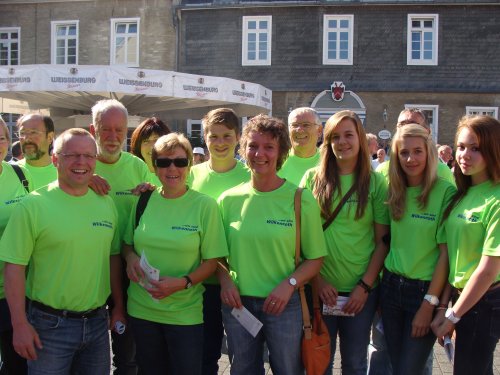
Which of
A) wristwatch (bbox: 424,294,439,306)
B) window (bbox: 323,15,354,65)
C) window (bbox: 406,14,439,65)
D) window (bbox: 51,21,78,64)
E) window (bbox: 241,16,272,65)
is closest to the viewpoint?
wristwatch (bbox: 424,294,439,306)

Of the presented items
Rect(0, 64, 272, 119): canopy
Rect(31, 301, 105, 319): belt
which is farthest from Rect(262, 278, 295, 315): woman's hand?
Rect(0, 64, 272, 119): canopy

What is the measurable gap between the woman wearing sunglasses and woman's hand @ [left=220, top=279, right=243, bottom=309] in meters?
0.13

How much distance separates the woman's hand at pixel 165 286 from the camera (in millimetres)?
2826

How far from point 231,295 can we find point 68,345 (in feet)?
3.02

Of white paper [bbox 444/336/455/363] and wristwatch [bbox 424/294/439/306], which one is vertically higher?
wristwatch [bbox 424/294/439/306]

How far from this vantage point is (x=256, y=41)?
19.4 meters

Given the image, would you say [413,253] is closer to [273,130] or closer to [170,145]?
[273,130]

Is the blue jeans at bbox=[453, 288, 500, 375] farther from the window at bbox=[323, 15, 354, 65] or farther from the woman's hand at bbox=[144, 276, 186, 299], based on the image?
the window at bbox=[323, 15, 354, 65]

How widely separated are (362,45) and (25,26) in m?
13.7

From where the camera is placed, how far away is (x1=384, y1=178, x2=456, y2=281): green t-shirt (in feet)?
9.69

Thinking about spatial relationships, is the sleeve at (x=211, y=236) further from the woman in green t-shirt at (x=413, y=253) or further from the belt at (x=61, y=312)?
the woman in green t-shirt at (x=413, y=253)

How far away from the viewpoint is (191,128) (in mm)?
20141

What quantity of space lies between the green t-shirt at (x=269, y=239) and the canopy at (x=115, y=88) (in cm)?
855

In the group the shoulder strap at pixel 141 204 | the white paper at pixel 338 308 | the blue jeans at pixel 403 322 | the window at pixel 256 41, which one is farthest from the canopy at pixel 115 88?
the blue jeans at pixel 403 322
